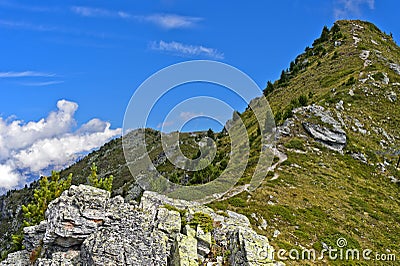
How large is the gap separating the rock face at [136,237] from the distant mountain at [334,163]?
369 inches

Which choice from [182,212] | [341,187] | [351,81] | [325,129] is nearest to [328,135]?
[325,129]

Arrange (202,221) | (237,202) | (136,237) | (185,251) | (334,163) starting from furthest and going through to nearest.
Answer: (334,163), (237,202), (202,221), (136,237), (185,251)

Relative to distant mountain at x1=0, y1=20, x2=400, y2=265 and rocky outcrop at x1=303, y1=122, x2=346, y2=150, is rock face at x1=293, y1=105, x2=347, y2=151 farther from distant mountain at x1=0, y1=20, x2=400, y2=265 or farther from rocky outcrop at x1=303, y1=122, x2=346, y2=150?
distant mountain at x1=0, y1=20, x2=400, y2=265

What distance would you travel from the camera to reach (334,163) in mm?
64938

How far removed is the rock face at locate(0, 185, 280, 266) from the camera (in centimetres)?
2470

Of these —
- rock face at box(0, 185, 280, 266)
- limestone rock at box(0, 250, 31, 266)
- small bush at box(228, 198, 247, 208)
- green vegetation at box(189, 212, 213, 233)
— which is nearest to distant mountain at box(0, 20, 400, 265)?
small bush at box(228, 198, 247, 208)

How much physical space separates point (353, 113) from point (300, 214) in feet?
158

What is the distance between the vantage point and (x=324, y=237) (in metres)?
40.6

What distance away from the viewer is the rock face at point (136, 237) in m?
24.7

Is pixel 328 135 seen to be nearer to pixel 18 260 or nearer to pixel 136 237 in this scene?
pixel 136 237

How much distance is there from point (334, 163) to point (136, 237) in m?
48.4

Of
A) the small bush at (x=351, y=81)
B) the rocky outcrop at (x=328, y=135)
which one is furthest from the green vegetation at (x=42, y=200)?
the small bush at (x=351, y=81)

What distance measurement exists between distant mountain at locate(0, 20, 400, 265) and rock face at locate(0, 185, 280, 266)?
9.37 meters

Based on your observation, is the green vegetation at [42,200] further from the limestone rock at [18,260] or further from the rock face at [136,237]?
the rock face at [136,237]
